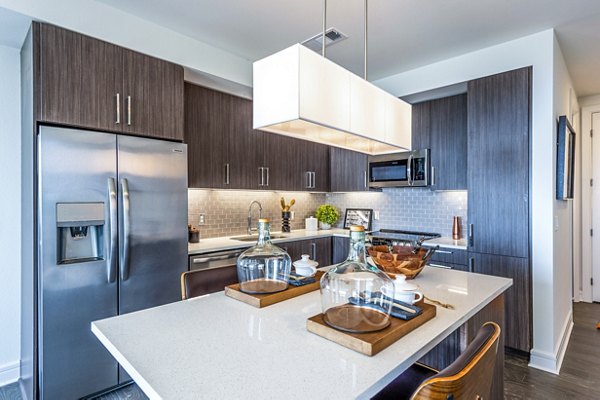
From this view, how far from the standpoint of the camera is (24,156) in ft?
7.84

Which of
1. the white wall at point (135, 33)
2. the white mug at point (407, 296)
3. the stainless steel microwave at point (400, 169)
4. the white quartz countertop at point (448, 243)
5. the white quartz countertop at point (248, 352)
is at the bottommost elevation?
the white quartz countertop at point (248, 352)

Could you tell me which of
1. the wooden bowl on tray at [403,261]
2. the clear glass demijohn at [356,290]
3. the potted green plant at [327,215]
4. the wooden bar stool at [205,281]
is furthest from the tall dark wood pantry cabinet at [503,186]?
the wooden bar stool at [205,281]

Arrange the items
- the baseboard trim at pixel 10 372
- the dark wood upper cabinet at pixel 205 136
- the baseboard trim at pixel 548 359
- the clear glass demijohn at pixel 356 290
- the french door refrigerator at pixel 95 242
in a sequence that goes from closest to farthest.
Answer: the clear glass demijohn at pixel 356 290
the french door refrigerator at pixel 95 242
the baseboard trim at pixel 10 372
the baseboard trim at pixel 548 359
the dark wood upper cabinet at pixel 205 136

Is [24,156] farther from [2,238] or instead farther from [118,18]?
[118,18]

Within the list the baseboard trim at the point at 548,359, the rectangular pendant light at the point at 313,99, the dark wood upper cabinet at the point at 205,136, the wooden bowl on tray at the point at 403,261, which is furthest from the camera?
the dark wood upper cabinet at the point at 205,136

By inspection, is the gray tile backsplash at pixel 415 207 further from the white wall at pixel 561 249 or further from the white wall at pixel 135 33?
the white wall at pixel 135 33

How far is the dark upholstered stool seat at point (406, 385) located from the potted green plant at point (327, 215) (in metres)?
3.12

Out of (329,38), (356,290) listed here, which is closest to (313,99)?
(356,290)

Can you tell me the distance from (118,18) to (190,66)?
602 millimetres

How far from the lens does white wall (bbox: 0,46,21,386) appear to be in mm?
2477

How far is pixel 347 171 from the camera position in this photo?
14.4 feet

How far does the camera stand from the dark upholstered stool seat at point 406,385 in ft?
4.17

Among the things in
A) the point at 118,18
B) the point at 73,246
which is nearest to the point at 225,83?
the point at 118,18

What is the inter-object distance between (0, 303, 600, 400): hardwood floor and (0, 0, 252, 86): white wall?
98.4 inches
